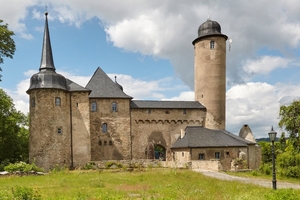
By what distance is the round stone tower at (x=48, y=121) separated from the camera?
98.7ft

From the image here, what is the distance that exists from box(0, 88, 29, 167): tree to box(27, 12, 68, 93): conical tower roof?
6.05 metres

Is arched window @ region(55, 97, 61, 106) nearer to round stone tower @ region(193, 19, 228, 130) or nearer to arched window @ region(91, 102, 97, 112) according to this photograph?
arched window @ region(91, 102, 97, 112)

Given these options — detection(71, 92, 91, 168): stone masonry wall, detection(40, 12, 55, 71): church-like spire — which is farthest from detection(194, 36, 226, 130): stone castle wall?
detection(40, 12, 55, 71): church-like spire

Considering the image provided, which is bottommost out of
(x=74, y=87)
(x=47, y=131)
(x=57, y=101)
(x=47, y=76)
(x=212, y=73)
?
(x=47, y=131)

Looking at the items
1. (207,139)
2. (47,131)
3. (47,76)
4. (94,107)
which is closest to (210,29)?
(207,139)

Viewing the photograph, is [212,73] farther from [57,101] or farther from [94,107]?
[57,101]

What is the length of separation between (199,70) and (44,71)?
19245mm

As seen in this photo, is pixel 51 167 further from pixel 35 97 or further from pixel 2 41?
pixel 2 41

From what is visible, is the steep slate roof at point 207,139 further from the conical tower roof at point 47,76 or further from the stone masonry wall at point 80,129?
the conical tower roof at point 47,76

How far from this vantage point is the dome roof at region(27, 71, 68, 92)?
3075 cm

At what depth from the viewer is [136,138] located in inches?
1449

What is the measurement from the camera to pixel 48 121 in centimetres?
3041

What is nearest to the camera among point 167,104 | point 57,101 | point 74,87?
point 57,101

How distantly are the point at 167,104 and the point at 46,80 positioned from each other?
14951 mm
